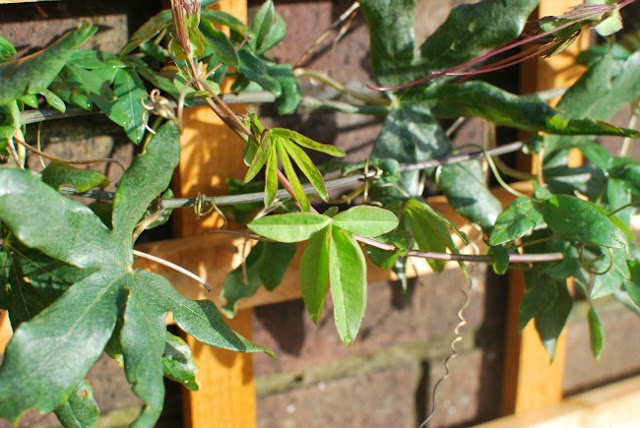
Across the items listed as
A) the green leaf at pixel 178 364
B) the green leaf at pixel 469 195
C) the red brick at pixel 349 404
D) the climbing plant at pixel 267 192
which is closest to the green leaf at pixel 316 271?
the climbing plant at pixel 267 192

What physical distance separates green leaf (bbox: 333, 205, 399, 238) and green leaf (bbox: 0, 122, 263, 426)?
113 mm

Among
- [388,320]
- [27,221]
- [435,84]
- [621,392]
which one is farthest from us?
[621,392]

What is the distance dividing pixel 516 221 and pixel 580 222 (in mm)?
50

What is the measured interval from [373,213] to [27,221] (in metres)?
0.23

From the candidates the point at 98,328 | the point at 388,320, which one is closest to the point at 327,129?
the point at 388,320

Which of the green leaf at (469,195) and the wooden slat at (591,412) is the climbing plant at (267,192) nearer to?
Answer: the green leaf at (469,195)

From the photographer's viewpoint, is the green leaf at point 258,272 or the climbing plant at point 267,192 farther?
the green leaf at point 258,272

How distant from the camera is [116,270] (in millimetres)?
487

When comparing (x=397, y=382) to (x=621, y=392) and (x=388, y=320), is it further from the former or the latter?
(x=621, y=392)

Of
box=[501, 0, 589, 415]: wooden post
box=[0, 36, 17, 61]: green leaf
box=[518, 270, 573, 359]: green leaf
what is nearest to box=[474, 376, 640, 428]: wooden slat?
box=[501, 0, 589, 415]: wooden post

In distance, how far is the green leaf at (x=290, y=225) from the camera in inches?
19.0

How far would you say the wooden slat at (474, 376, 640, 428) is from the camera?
0.96 meters

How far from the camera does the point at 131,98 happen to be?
1.87 ft

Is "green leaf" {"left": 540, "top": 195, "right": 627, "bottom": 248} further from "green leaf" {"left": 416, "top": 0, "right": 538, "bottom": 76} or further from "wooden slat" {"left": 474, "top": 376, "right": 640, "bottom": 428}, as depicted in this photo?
"wooden slat" {"left": 474, "top": 376, "right": 640, "bottom": 428}
